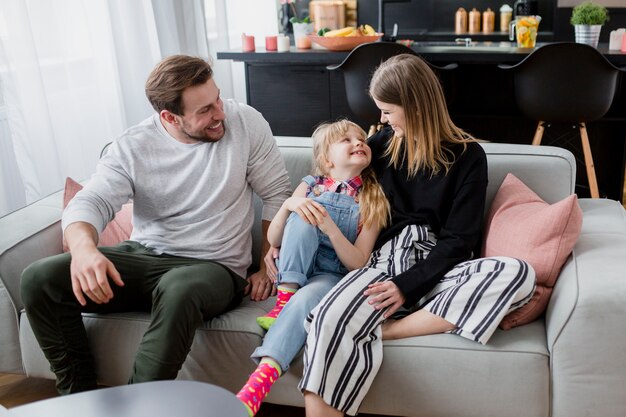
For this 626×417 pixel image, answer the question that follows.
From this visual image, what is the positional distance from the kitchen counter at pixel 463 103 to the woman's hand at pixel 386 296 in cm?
190

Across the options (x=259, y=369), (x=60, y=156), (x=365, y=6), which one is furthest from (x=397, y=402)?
(x=365, y=6)

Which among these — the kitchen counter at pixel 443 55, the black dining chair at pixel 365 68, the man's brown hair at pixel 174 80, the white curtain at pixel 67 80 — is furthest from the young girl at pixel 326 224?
the kitchen counter at pixel 443 55

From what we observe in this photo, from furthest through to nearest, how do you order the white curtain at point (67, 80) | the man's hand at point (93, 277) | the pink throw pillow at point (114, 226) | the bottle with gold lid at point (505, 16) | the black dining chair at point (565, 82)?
the bottle with gold lid at point (505, 16) → the black dining chair at point (565, 82) → the white curtain at point (67, 80) → the pink throw pillow at point (114, 226) → the man's hand at point (93, 277)

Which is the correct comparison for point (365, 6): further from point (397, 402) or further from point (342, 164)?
point (397, 402)

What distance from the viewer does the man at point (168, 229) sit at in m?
1.63

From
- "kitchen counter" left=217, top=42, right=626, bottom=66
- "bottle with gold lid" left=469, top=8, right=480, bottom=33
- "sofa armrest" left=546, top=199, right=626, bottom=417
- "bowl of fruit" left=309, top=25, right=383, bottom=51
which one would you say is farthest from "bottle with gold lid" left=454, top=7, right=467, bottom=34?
"sofa armrest" left=546, top=199, right=626, bottom=417

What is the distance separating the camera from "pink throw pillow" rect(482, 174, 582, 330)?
1.67 meters

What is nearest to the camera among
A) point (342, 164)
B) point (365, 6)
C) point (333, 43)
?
point (342, 164)

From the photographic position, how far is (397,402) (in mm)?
1646

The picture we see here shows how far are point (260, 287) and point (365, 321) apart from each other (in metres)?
0.42

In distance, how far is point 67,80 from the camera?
9.92 ft

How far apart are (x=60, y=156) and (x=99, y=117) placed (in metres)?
0.35

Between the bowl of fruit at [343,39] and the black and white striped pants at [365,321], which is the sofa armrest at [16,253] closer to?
the black and white striped pants at [365,321]

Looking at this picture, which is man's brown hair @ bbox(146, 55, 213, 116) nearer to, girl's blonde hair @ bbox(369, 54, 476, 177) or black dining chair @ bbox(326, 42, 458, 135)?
girl's blonde hair @ bbox(369, 54, 476, 177)
